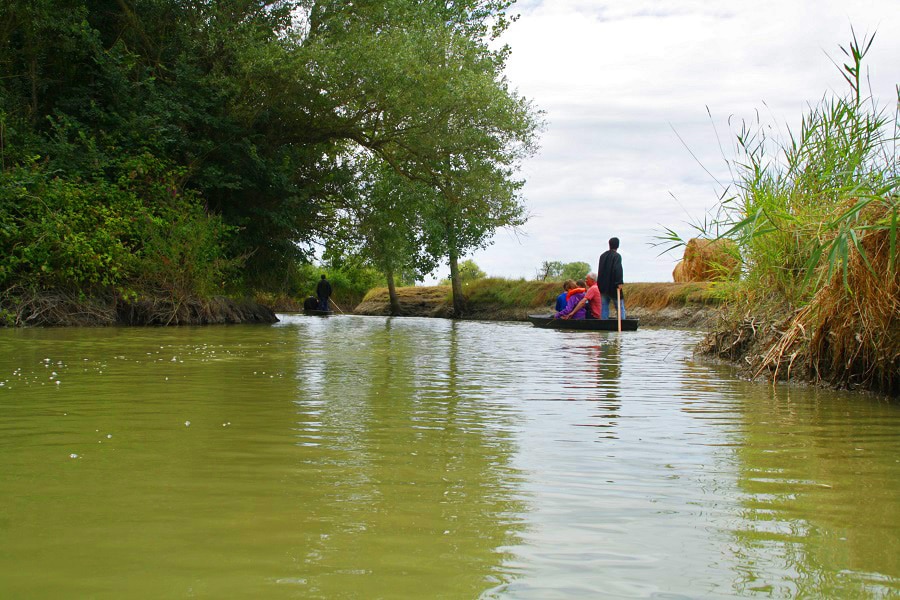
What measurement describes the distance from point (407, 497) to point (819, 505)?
144cm

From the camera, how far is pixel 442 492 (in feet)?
9.59

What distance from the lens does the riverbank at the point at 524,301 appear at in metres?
21.8

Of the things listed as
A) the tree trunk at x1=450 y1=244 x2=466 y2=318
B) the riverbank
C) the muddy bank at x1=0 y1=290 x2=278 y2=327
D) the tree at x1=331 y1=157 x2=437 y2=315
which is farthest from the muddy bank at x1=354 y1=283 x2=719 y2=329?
the muddy bank at x1=0 y1=290 x2=278 y2=327

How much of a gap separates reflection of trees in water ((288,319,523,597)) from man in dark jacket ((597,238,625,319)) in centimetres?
1217

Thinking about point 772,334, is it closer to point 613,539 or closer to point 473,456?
point 473,456

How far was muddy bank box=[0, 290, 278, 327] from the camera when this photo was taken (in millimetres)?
15375

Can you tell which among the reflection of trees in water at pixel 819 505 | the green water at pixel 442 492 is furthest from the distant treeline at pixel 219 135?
the reflection of trees in water at pixel 819 505

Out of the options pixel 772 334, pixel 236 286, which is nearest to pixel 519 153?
pixel 236 286

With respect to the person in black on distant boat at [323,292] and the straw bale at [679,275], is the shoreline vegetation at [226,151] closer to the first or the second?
the straw bale at [679,275]

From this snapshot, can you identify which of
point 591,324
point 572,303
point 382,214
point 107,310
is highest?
point 382,214

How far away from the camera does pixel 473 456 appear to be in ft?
11.8

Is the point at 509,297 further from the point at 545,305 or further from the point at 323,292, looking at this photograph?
the point at 323,292

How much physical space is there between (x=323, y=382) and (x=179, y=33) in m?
15.9

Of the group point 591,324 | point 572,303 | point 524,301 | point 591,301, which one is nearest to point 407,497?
point 591,324
